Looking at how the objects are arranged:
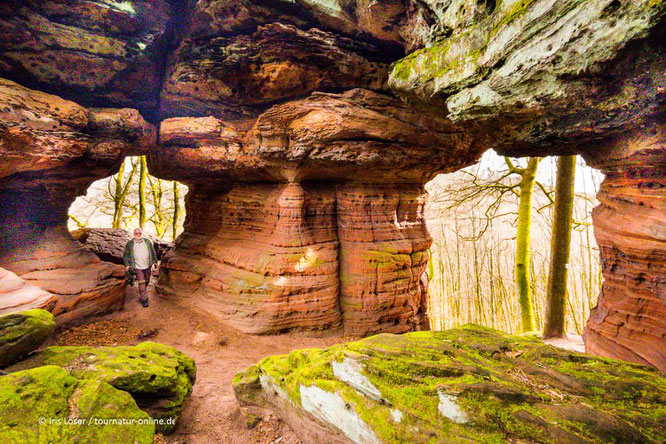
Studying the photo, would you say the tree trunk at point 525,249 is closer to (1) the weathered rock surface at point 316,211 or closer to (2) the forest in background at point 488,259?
(2) the forest in background at point 488,259

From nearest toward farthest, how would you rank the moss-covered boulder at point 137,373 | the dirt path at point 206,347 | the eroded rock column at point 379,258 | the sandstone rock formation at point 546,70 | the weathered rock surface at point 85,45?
the sandstone rock formation at point 546,70
the moss-covered boulder at point 137,373
the dirt path at point 206,347
the weathered rock surface at point 85,45
the eroded rock column at point 379,258

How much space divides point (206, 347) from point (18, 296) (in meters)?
3.15

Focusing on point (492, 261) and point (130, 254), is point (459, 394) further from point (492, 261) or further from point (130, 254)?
point (492, 261)

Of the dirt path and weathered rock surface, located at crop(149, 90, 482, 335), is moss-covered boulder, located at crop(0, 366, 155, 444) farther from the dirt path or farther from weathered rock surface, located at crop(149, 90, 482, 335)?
weathered rock surface, located at crop(149, 90, 482, 335)

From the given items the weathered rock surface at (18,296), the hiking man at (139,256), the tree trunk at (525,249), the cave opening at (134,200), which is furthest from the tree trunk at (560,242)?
the cave opening at (134,200)

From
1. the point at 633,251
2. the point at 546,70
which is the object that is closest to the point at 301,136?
the point at 546,70

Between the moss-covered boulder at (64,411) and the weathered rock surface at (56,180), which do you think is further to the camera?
the weathered rock surface at (56,180)

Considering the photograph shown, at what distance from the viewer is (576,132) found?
343 cm

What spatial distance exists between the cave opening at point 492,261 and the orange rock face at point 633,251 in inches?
233

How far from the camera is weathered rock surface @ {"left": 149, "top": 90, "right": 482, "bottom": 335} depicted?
6391mm

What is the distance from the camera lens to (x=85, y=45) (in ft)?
20.4

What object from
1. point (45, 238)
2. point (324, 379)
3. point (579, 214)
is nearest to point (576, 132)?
point (324, 379)

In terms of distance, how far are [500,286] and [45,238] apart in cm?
1554

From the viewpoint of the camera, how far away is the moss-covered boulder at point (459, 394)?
1.97 meters
